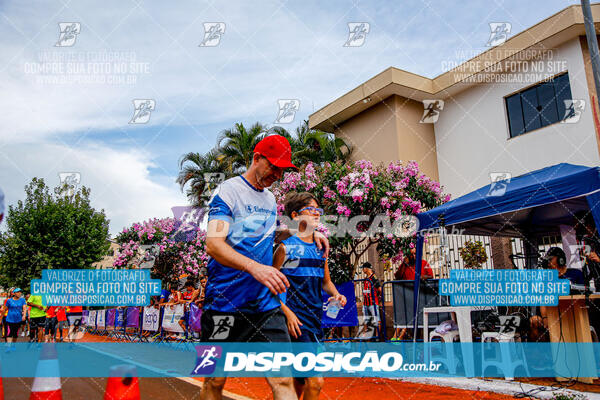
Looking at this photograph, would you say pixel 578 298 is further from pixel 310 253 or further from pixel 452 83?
pixel 452 83

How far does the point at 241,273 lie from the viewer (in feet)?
9.19

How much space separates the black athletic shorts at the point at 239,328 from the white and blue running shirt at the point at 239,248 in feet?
0.13

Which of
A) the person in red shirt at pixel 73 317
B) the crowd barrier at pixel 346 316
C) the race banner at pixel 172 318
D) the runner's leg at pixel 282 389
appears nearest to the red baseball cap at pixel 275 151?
the runner's leg at pixel 282 389

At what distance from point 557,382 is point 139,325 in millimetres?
12273

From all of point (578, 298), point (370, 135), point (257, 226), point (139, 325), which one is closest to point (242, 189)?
point (257, 226)

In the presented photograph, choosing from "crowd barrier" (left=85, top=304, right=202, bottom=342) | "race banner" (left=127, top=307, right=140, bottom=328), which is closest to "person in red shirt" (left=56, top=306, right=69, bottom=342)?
"crowd barrier" (left=85, top=304, right=202, bottom=342)

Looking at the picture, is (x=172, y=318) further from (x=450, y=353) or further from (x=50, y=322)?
(x=450, y=353)

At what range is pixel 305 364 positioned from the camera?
352 centimetres

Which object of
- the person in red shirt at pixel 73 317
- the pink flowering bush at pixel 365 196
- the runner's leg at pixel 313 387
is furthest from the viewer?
the person in red shirt at pixel 73 317

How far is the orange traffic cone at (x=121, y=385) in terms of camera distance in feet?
8.29

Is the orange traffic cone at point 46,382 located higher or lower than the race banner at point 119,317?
lower

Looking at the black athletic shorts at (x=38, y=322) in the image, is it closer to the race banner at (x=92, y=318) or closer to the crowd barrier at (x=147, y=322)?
the crowd barrier at (x=147, y=322)

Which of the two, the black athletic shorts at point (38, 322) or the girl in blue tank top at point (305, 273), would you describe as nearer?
the girl in blue tank top at point (305, 273)

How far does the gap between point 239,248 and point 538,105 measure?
14665 millimetres
